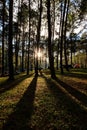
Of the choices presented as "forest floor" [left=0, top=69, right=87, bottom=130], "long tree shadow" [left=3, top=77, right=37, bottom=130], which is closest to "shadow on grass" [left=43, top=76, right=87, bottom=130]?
"forest floor" [left=0, top=69, right=87, bottom=130]

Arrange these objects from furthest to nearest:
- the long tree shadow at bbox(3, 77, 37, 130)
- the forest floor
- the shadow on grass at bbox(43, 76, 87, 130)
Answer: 1. the shadow on grass at bbox(43, 76, 87, 130)
2. the forest floor
3. the long tree shadow at bbox(3, 77, 37, 130)

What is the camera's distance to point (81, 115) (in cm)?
848

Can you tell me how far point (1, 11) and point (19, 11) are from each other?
563 centimetres

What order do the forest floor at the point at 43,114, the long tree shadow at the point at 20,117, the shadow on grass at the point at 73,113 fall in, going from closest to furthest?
the long tree shadow at the point at 20,117 < the forest floor at the point at 43,114 < the shadow on grass at the point at 73,113

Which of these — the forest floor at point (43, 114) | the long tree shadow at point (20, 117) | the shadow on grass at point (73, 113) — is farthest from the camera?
the shadow on grass at point (73, 113)

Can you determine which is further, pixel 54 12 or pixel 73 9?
pixel 54 12

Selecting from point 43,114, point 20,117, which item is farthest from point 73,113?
point 20,117

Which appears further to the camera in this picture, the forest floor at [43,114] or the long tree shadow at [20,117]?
the forest floor at [43,114]

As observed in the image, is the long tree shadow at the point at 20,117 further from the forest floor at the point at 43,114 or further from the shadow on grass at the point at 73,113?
the shadow on grass at the point at 73,113

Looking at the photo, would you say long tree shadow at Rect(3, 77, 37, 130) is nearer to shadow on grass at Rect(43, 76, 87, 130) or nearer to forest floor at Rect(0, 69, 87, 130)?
forest floor at Rect(0, 69, 87, 130)

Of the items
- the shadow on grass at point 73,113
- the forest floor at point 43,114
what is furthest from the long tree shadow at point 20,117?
the shadow on grass at point 73,113

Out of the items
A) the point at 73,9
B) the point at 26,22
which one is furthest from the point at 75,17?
the point at 26,22

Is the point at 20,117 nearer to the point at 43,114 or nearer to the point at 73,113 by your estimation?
the point at 43,114

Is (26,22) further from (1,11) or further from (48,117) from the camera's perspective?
(48,117)
